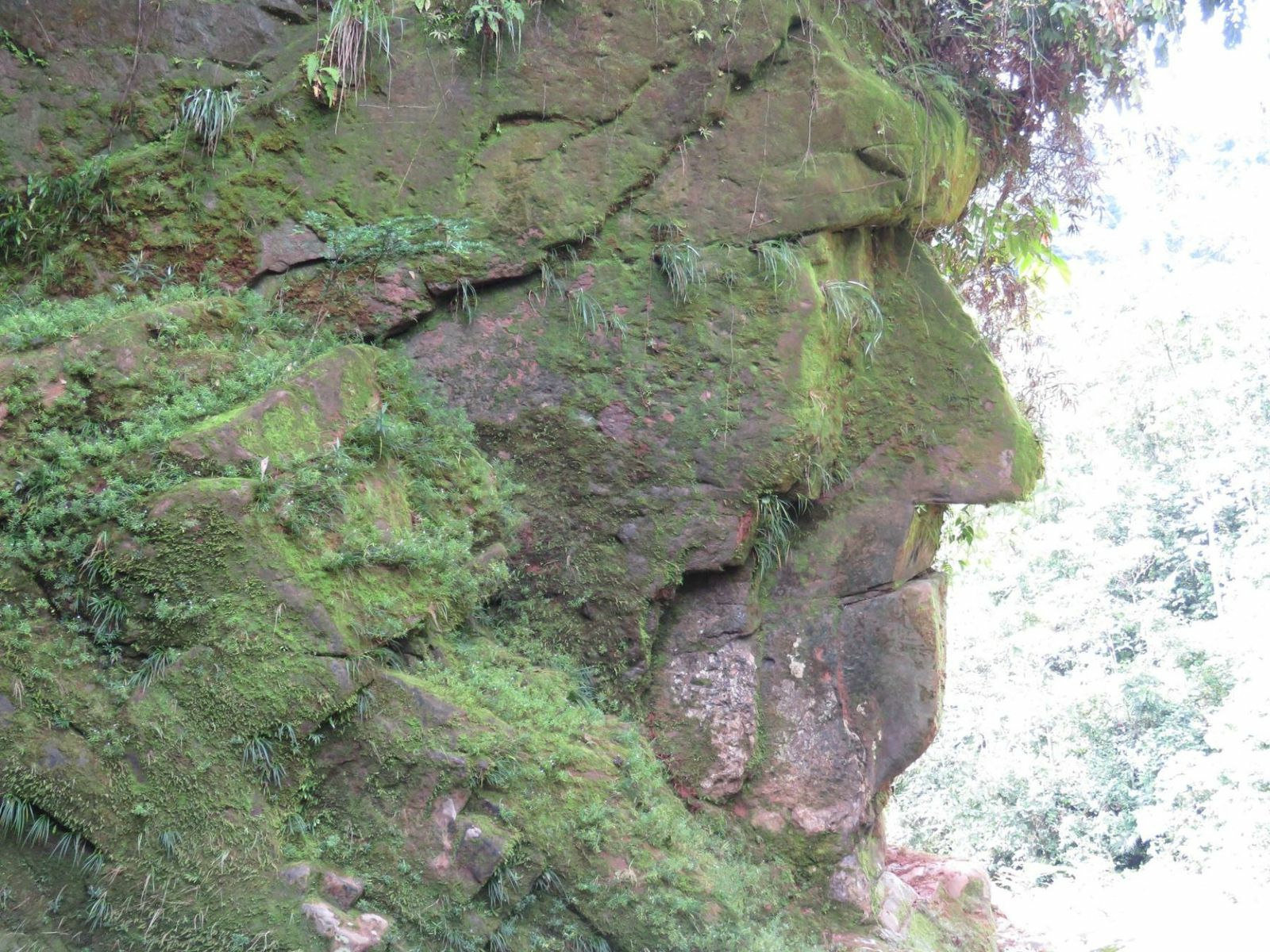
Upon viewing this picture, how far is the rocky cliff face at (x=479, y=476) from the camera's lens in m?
3.34

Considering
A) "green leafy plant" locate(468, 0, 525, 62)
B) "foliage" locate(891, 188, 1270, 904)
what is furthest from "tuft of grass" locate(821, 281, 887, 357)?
"foliage" locate(891, 188, 1270, 904)

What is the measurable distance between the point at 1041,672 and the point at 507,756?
1249 centimetres

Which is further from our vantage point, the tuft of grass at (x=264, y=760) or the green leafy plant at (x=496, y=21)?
the green leafy plant at (x=496, y=21)

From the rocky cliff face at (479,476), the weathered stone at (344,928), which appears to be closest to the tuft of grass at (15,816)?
the rocky cliff face at (479,476)

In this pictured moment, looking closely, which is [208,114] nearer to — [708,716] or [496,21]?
[496,21]

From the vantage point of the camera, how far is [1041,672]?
14.4 meters

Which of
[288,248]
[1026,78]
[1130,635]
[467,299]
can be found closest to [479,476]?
[467,299]

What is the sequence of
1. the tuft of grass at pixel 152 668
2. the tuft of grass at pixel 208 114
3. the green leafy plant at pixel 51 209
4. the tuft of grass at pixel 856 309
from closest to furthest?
1. the tuft of grass at pixel 152 668
2. the green leafy plant at pixel 51 209
3. the tuft of grass at pixel 208 114
4. the tuft of grass at pixel 856 309

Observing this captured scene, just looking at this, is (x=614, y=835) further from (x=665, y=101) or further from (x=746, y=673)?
(x=665, y=101)

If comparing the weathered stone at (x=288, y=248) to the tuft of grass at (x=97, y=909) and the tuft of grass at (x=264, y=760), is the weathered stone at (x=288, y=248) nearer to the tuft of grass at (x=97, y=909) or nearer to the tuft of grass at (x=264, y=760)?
the tuft of grass at (x=264, y=760)

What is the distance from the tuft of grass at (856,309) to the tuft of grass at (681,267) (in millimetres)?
684

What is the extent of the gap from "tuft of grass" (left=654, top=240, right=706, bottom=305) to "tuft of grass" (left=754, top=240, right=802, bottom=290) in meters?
0.31

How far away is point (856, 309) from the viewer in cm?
534

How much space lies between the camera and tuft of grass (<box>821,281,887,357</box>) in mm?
5207
